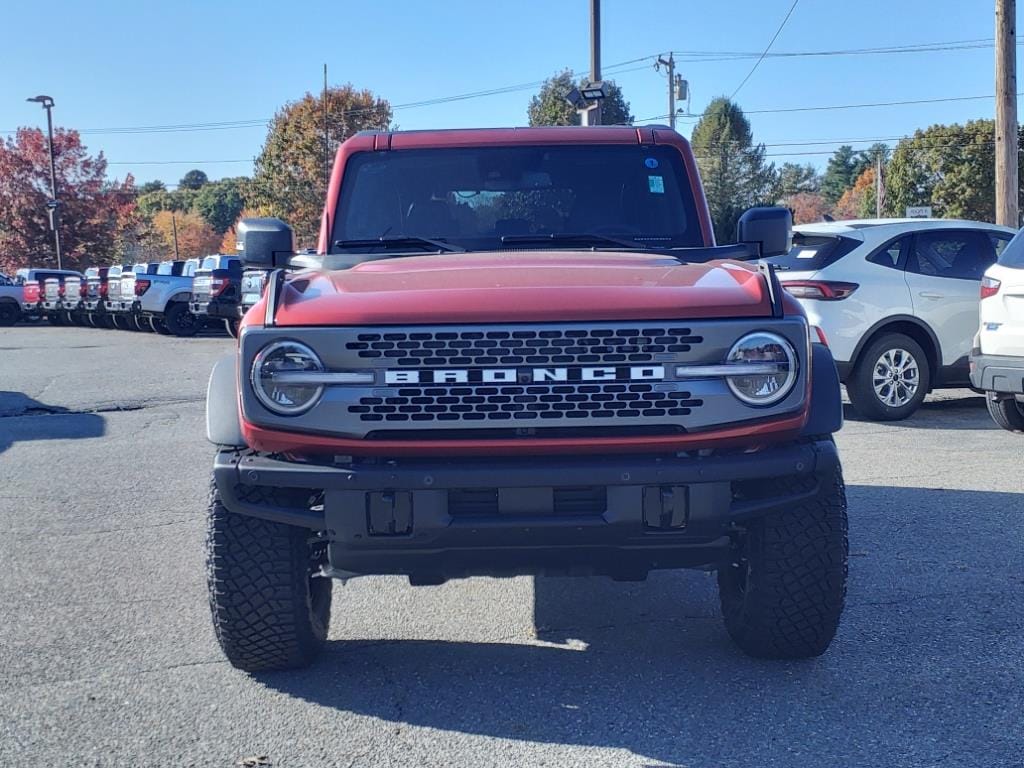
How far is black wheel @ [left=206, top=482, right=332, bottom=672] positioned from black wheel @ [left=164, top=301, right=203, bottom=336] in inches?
888

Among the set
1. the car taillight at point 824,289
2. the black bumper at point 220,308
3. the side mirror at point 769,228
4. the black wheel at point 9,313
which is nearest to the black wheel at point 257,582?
the side mirror at point 769,228

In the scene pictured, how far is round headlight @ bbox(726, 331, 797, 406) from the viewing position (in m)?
3.53

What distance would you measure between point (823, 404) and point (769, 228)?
1.30 metres

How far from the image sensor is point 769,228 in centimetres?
479

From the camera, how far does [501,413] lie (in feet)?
11.4

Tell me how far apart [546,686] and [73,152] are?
55.7 m

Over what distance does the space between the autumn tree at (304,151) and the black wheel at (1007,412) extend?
40.5 m

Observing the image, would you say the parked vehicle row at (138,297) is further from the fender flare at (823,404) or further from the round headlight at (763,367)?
the round headlight at (763,367)

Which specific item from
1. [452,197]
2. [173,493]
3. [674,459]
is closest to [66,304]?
[173,493]

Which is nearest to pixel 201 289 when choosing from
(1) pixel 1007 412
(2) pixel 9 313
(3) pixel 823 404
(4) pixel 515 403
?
(2) pixel 9 313

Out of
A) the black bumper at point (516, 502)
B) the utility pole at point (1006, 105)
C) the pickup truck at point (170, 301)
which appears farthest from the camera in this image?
the pickup truck at point (170, 301)

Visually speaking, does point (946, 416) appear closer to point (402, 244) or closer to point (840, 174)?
point (402, 244)

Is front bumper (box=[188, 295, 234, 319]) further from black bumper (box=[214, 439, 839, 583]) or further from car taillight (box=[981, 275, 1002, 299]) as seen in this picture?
black bumper (box=[214, 439, 839, 583])

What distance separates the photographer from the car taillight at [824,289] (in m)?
9.69
